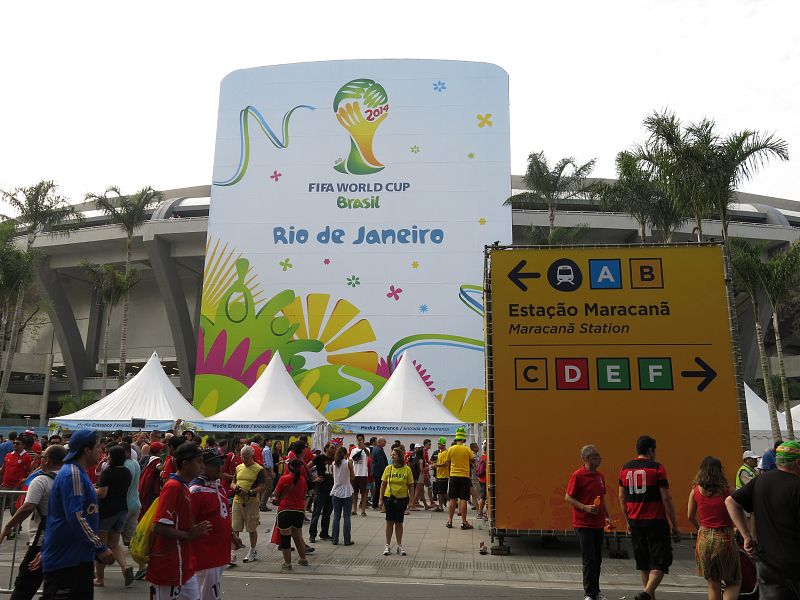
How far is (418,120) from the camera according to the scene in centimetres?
3456

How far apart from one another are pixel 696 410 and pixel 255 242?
90.3ft

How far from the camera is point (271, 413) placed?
19656mm

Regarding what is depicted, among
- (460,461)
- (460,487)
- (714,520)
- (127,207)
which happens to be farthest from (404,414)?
(127,207)

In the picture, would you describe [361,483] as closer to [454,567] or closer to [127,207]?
[454,567]

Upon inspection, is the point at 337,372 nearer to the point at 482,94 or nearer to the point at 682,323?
the point at 482,94

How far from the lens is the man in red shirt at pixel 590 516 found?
682 centimetres

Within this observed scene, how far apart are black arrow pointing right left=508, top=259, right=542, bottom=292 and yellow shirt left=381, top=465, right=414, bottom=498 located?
12.0 feet

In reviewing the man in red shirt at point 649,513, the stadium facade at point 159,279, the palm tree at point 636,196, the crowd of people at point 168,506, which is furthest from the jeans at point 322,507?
the stadium facade at point 159,279

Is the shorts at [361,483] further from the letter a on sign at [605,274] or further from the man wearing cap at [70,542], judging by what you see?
the man wearing cap at [70,542]

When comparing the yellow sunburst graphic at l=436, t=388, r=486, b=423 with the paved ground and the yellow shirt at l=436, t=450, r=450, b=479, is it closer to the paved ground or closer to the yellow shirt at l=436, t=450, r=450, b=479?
the yellow shirt at l=436, t=450, r=450, b=479

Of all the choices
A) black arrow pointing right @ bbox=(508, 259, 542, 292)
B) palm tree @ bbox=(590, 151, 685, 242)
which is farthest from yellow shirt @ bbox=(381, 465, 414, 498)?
palm tree @ bbox=(590, 151, 685, 242)

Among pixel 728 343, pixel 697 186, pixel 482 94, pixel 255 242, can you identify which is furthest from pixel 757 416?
pixel 255 242

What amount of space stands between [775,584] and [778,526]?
0.39 m

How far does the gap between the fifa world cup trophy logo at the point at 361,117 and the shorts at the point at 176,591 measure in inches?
1213
